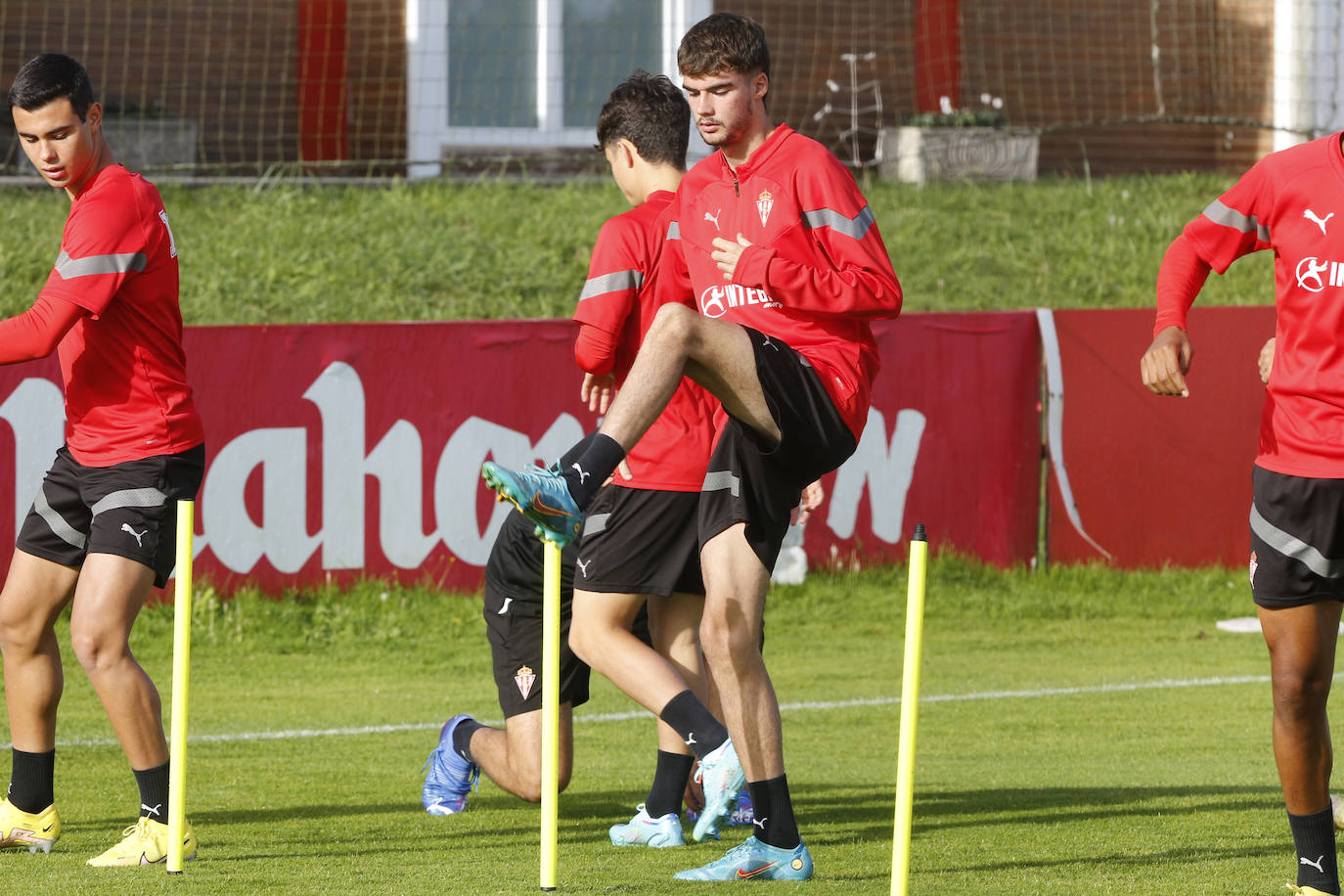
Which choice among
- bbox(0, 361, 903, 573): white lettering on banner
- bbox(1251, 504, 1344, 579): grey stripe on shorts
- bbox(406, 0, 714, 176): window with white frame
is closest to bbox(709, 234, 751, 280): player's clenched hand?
bbox(1251, 504, 1344, 579): grey stripe on shorts

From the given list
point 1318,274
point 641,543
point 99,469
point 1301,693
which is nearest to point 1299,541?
point 1301,693

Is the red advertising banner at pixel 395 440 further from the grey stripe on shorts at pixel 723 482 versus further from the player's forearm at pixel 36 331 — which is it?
the grey stripe on shorts at pixel 723 482

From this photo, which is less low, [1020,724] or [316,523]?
[316,523]

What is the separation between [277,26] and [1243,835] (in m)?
12.8

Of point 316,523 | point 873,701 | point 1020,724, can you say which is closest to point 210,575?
point 316,523

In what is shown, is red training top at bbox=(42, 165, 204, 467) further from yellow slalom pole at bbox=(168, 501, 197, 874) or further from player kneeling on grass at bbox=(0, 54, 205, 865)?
yellow slalom pole at bbox=(168, 501, 197, 874)

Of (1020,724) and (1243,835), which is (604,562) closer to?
(1243,835)

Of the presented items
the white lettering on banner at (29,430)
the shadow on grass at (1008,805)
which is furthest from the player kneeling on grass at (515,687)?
the white lettering on banner at (29,430)

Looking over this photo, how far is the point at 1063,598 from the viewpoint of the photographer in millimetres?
10953

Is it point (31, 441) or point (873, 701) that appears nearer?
point (873, 701)

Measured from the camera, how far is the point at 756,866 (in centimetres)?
459

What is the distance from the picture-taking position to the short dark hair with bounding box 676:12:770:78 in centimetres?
483

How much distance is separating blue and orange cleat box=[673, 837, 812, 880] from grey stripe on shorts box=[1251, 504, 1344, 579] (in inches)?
57.9

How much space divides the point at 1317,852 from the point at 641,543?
2.12m
